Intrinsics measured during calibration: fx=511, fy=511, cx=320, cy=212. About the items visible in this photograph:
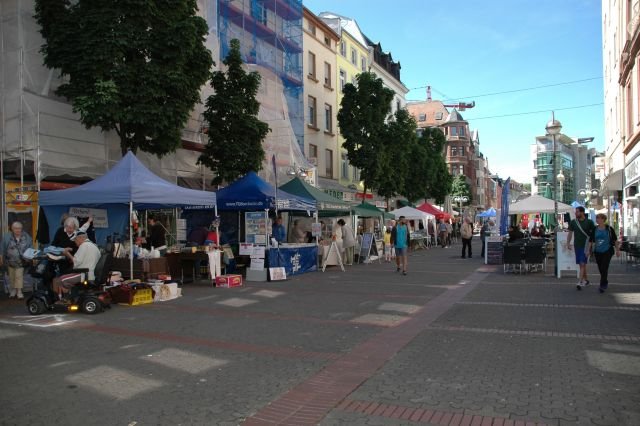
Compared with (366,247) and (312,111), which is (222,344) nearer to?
(366,247)

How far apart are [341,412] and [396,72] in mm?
48765

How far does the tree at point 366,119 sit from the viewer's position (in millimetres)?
29828

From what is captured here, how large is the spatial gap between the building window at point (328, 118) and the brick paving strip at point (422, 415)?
31195 mm

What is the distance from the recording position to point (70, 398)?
477 cm

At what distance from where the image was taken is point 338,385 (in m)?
5.15

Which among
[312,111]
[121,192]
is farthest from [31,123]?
[312,111]

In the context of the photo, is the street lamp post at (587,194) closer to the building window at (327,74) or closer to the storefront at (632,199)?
the storefront at (632,199)

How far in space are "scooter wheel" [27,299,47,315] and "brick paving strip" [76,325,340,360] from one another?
1.66 meters

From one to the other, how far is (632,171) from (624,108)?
4311 mm

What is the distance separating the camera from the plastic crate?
10.4 metres

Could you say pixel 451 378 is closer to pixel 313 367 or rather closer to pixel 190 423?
pixel 313 367

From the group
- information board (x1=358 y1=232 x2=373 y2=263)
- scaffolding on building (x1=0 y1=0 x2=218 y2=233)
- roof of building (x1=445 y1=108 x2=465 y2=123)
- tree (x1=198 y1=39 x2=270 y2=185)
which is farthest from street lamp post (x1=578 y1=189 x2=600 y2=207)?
roof of building (x1=445 y1=108 x2=465 y2=123)

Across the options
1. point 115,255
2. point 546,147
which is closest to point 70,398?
point 115,255

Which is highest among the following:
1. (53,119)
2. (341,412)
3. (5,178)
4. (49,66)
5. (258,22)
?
(258,22)
